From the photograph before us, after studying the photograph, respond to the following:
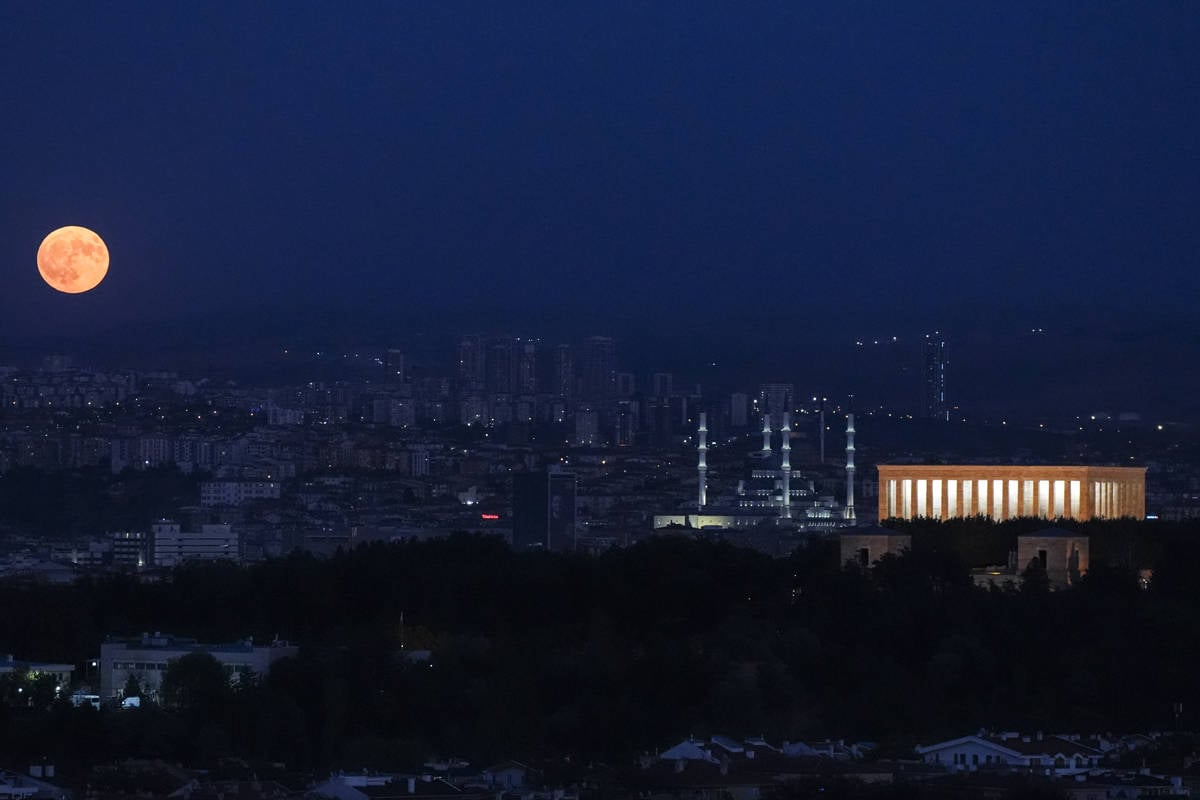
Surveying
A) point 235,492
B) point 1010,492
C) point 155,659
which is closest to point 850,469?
point 235,492

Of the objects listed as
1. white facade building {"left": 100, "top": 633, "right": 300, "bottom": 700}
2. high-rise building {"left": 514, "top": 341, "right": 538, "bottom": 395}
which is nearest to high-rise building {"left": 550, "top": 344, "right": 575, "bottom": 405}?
high-rise building {"left": 514, "top": 341, "right": 538, "bottom": 395}

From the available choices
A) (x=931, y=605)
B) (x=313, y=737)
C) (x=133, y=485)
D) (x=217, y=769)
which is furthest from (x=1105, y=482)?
(x=133, y=485)

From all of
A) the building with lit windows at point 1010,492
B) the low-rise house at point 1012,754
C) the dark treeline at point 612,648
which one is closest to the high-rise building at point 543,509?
the building with lit windows at point 1010,492

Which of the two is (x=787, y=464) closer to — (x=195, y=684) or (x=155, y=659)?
(x=155, y=659)

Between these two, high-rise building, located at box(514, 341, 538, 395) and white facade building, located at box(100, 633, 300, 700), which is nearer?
white facade building, located at box(100, 633, 300, 700)

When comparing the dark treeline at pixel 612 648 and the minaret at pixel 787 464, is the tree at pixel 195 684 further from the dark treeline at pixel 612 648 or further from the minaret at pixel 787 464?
the minaret at pixel 787 464

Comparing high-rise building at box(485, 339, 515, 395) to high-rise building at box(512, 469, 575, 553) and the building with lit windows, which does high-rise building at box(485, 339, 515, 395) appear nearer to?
high-rise building at box(512, 469, 575, 553)
